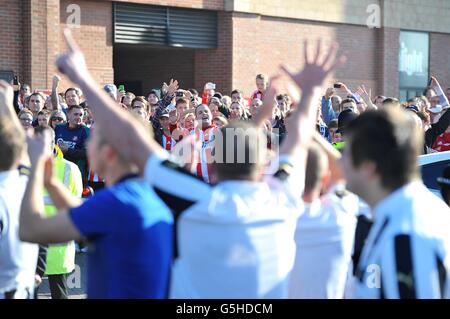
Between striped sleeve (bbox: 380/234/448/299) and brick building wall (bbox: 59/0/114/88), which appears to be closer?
striped sleeve (bbox: 380/234/448/299)

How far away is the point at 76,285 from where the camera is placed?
30.1ft

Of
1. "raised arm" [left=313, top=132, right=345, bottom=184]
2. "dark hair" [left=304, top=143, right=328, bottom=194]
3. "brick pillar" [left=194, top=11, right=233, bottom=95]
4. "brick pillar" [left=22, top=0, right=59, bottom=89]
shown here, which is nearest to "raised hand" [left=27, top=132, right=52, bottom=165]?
"dark hair" [left=304, top=143, right=328, bottom=194]

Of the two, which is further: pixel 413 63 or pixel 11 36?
pixel 413 63

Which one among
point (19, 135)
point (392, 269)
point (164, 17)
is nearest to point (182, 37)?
point (164, 17)

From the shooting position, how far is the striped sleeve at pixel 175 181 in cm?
352

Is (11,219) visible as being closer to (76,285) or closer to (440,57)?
(76,285)

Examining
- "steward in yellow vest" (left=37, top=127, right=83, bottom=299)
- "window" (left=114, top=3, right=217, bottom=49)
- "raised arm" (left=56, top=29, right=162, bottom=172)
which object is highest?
"window" (left=114, top=3, right=217, bottom=49)

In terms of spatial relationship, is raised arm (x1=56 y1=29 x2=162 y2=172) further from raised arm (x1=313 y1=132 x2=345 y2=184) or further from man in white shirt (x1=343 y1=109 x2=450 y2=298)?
raised arm (x1=313 y1=132 x2=345 y2=184)

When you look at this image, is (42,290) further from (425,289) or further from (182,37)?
(182,37)

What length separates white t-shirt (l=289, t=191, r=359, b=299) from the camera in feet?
14.1

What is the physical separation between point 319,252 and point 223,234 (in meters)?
0.97

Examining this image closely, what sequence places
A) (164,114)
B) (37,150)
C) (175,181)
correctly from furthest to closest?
(164,114) < (37,150) < (175,181)

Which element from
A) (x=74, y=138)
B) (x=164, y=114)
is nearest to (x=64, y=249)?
(x=74, y=138)

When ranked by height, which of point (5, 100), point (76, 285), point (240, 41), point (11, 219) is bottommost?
point (76, 285)
